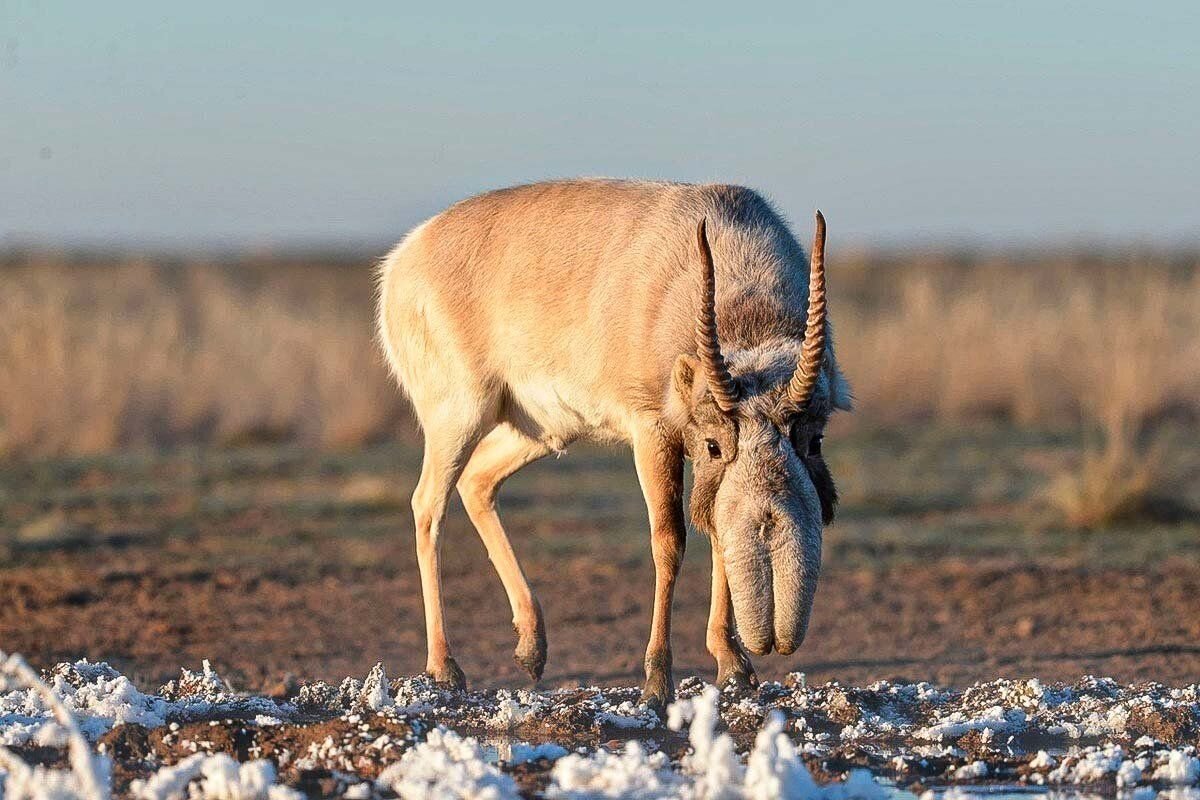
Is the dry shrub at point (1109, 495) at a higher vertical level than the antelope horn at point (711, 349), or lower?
lower

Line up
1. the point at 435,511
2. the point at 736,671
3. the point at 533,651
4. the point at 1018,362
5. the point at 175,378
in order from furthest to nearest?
the point at 1018,362, the point at 175,378, the point at 435,511, the point at 533,651, the point at 736,671

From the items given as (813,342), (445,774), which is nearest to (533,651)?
(813,342)

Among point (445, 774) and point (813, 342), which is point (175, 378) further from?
point (445, 774)

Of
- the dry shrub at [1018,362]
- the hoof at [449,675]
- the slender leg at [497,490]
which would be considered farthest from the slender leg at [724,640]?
the dry shrub at [1018,362]

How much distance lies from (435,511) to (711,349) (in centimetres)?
264

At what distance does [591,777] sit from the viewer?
499 cm

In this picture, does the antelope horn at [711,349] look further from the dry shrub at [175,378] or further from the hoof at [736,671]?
the dry shrub at [175,378]

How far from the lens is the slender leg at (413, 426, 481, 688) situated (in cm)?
800

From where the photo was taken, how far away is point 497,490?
8625mm

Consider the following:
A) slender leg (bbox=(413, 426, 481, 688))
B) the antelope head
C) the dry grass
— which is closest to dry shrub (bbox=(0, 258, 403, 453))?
the dry grass

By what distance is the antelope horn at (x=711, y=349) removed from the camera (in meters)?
6.13

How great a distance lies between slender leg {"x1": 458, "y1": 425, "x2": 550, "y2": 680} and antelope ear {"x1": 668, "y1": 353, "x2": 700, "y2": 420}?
1.83 m

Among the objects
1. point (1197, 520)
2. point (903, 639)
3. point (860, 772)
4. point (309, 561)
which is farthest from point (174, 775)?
point (1197, 520)

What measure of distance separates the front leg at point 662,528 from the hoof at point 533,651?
36.8 inches
